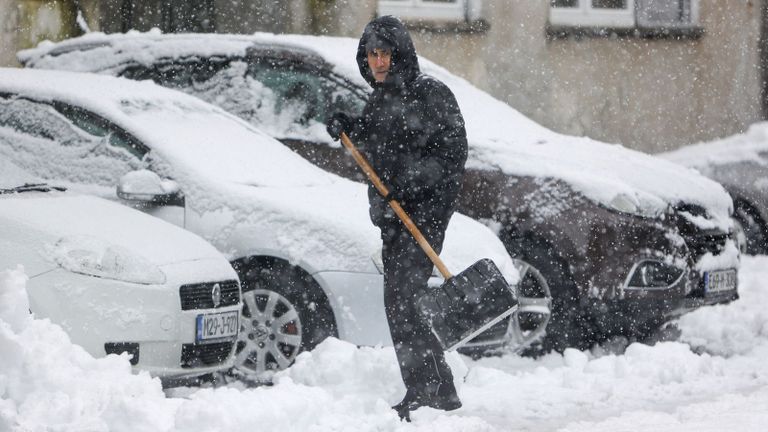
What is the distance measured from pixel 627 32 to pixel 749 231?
543 centimetres

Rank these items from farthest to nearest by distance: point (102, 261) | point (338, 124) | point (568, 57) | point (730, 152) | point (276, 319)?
point (568, 57), point (730, 152), point (276, 319), point (338, 124), point (102, 261)

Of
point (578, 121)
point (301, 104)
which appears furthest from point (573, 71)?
point (301, 104)

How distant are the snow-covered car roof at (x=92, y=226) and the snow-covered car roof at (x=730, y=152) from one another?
7409 mm

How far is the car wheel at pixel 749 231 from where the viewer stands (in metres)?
12.9

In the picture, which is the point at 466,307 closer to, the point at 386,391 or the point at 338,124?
the point at 386,391

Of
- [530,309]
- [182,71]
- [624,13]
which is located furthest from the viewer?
[624,13]

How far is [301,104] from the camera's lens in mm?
10031

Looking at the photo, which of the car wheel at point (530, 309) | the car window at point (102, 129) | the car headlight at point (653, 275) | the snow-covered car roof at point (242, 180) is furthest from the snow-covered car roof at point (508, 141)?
the car window at point (102, 129)

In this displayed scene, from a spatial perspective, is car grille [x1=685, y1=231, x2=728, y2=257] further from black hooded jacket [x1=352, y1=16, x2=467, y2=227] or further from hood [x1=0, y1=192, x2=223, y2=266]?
hood [x1=0, y1=192, x2=223, y2=266]

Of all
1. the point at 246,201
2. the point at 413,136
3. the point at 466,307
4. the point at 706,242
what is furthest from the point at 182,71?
the point at 466,307

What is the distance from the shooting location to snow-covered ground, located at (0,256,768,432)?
524 centimetres

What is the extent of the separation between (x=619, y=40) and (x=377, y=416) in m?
12.4

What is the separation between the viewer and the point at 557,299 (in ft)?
28.6

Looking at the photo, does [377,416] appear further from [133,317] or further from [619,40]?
[619,40]
